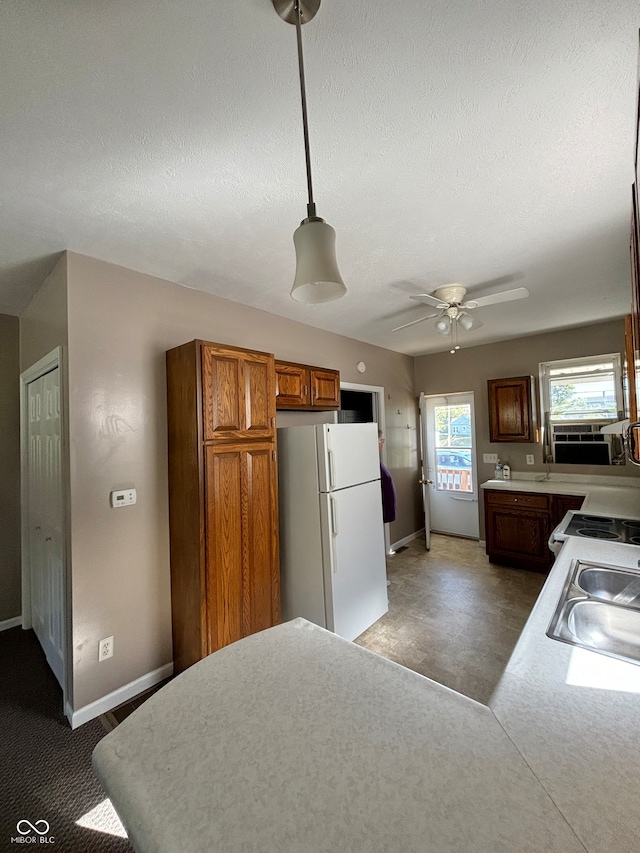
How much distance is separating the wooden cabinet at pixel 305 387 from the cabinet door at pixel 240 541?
640 mm

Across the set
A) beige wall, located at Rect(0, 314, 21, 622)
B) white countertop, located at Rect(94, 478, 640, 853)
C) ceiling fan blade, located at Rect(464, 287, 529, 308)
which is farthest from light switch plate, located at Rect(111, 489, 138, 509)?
ceiling fan blade, located at Rect(464, 287, 529, 308)

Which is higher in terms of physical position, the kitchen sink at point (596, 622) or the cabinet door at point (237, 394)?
the cabinet door at point (237, 394)

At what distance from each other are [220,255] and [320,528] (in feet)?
6.24

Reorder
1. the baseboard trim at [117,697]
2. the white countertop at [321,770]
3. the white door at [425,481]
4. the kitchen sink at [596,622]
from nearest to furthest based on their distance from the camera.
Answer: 1. the white countertop at [321,770]
2. the kitchen sink at [596,622]
3. the baseboard trim at [117,697]
4. the white door at [425,481]

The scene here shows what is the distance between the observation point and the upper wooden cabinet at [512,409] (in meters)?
4.18

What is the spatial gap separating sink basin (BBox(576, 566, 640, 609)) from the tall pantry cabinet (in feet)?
5.82

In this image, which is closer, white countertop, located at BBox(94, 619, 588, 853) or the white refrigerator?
white countertop, located at BBox(94, 619, 588, 853)

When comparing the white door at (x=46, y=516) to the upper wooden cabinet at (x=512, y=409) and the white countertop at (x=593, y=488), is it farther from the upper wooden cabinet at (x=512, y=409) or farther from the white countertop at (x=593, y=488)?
the upper wooden cabinet at (x=512, y=409)

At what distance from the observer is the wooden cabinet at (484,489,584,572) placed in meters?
3.67

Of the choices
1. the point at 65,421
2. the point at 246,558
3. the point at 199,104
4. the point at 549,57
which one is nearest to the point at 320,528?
the point at 246,558

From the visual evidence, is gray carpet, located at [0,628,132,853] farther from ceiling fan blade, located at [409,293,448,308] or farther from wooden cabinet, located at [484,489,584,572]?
wooden cabinet, located at [484,489,584,572]

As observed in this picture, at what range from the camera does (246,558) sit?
2.35 metres

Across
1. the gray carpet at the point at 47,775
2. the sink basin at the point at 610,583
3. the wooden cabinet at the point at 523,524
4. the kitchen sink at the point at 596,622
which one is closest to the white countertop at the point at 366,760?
the kitchen sink at the point at 596,622

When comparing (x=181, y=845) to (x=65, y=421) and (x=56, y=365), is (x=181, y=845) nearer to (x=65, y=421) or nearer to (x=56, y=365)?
(x=65, y=421)
